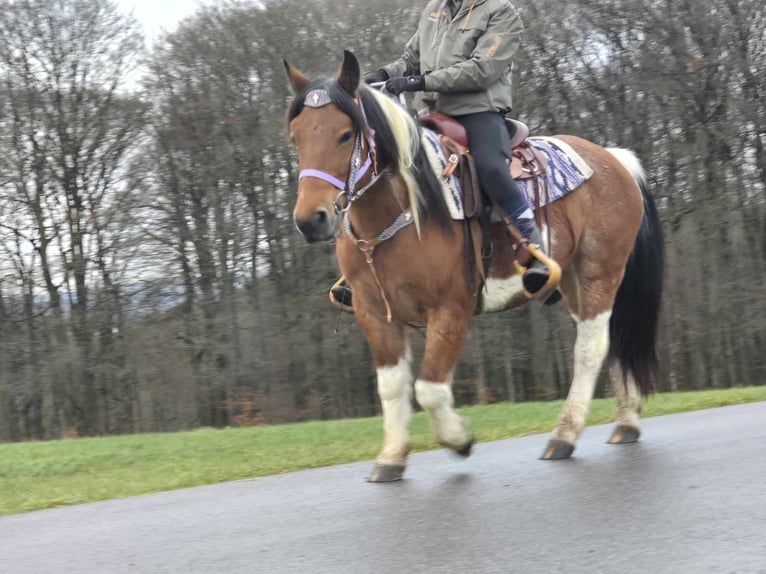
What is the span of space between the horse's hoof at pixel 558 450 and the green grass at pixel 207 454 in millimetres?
2013

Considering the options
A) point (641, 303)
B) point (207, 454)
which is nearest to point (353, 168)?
point (641, 303)

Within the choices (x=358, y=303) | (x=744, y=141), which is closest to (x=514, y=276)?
(x=358, y=303)

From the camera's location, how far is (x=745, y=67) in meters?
25.6

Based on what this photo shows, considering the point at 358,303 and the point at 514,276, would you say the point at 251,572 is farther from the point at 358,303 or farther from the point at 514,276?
the point at 514,276

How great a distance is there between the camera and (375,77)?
6809 mm

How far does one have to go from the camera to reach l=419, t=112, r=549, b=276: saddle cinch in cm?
630

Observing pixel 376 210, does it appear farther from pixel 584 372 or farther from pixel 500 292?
pixel 584 372

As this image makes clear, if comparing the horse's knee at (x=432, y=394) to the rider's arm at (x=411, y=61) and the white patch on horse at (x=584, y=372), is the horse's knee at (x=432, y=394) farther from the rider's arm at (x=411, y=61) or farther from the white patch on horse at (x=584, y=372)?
the rider's arm at (x=411, y=61)

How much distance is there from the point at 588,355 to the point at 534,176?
137cm

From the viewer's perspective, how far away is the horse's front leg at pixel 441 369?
19.1ft

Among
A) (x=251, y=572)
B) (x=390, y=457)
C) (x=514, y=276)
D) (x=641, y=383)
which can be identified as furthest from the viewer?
(x=641, y=383)

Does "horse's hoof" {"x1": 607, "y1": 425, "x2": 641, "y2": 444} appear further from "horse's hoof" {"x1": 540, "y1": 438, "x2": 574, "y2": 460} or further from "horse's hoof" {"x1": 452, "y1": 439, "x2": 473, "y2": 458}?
"horse's hoof" {"x1": 452, "y1": 439, "x2": 473, "y2": 458}

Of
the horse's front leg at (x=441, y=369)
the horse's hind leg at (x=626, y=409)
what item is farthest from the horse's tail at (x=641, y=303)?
the horse's front leg at (x=441, y=369)

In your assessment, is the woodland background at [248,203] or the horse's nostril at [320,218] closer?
the horse's nostril at [320,218]
